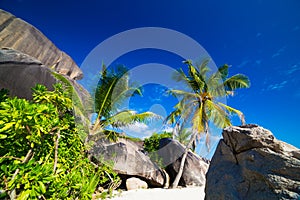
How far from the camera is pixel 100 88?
26.7 ft

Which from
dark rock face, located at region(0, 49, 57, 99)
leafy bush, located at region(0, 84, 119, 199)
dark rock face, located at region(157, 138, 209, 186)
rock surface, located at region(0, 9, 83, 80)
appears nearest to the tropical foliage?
dark rock face, located at region(157, 138, 209, 186)

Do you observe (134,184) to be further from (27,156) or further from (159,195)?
(27,156)

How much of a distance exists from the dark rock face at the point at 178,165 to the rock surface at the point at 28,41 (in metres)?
10.4

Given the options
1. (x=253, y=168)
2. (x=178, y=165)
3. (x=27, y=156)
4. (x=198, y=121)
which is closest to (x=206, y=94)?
(x=198, y=121)

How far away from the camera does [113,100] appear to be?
26.6 ft

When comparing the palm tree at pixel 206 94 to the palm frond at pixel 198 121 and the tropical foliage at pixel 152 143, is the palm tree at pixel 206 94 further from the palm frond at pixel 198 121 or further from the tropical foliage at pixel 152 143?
the tropical foliage at pixel 152 143

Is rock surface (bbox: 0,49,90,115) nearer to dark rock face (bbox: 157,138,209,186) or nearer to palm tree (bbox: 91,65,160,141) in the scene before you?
palm tree (bbox: 91,65,160,141)

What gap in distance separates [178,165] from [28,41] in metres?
12.6

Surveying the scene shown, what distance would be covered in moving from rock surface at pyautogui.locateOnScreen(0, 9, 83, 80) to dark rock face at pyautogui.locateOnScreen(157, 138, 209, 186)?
1037 centimetres

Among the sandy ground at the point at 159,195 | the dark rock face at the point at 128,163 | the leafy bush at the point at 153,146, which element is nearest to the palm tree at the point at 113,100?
the dark rock face at the point at 128,163

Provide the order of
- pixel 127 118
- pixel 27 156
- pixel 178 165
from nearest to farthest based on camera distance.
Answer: pixel 27 156 → pixel 127 118 → pixel 178 165

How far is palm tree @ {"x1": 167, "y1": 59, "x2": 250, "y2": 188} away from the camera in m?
11.7

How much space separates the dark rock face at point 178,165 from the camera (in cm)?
1068

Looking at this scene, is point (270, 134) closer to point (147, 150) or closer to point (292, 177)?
point (292, 177)
